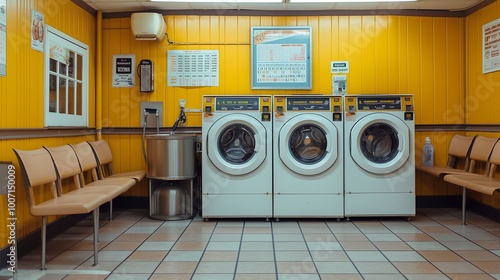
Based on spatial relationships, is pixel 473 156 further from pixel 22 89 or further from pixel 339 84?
pixel 22 89

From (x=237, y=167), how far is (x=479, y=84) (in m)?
2.98

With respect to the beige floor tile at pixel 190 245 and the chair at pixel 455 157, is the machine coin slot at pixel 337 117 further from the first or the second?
the beige floor tile at pixel 190 245

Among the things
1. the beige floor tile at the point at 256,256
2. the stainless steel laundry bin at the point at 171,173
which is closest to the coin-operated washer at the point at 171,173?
the stainless steel laundry bin at the point at 171,173

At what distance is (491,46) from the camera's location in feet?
15.8

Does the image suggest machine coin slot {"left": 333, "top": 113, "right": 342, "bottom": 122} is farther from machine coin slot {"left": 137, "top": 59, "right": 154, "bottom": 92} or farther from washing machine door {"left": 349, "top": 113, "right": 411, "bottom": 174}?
machine coin slot {"left": 137, "top": 59, "right": 154, "bottom": 92}

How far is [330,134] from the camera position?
15.3 feet

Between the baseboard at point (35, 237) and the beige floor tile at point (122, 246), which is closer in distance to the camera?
the baseboard at point (35, 237)

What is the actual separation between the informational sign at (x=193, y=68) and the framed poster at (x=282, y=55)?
1.61 ft

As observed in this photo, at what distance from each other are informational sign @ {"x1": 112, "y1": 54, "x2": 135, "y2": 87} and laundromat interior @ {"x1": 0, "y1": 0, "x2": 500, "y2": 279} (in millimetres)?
26

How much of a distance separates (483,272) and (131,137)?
13.2 ft

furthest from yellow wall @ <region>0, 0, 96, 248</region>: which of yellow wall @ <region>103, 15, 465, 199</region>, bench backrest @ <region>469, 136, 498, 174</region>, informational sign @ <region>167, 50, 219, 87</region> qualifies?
bench backrest @ <region>469, 136, 498, 174</region>

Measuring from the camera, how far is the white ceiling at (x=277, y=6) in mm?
5027

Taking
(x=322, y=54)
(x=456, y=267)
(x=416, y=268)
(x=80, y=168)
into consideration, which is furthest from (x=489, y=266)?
(x=80, y=168)

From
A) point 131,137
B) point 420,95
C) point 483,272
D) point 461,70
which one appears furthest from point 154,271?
point 461,70
